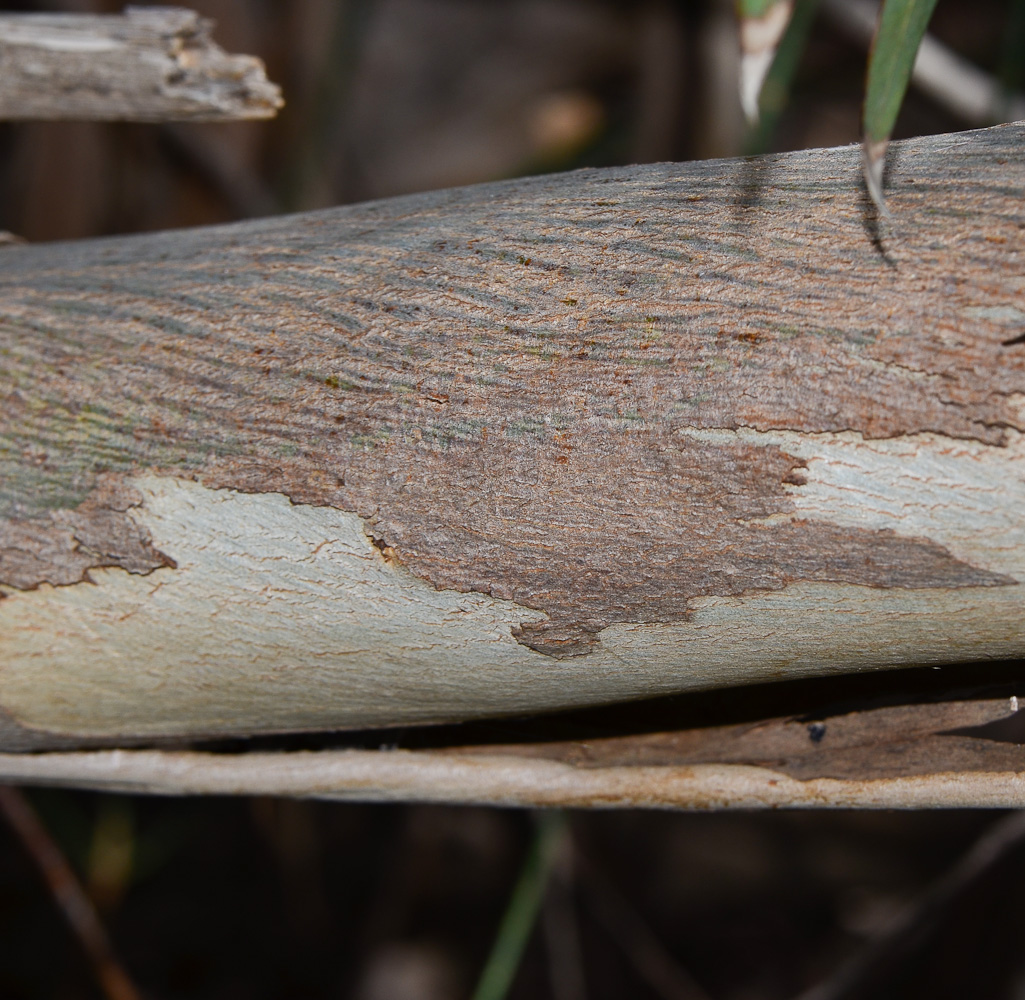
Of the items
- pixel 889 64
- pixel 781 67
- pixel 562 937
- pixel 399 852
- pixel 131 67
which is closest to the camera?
pixel 889 64

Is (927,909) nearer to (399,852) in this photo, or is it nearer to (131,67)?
(399,852)

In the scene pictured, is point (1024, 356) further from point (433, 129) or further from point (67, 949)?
point (433, 129)

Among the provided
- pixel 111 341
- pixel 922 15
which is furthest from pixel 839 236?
pixel 111 341

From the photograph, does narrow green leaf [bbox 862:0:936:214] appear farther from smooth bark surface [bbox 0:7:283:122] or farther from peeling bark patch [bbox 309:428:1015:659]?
smooth bark surface [bbox 0:7:283:122]

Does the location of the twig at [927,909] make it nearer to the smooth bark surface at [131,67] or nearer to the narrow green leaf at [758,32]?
the narrow green leaf at [758,32]

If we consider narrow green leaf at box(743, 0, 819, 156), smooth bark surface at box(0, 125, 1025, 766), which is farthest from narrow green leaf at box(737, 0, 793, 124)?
narrow green leaf at box(743, 0, 819, 156)

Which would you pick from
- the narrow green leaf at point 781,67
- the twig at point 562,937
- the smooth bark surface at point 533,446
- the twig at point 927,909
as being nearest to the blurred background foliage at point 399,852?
the twig at point 562,937

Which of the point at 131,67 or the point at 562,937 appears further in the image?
the point at 562,937

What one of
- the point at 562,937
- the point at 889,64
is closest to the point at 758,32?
the point at 889,64
